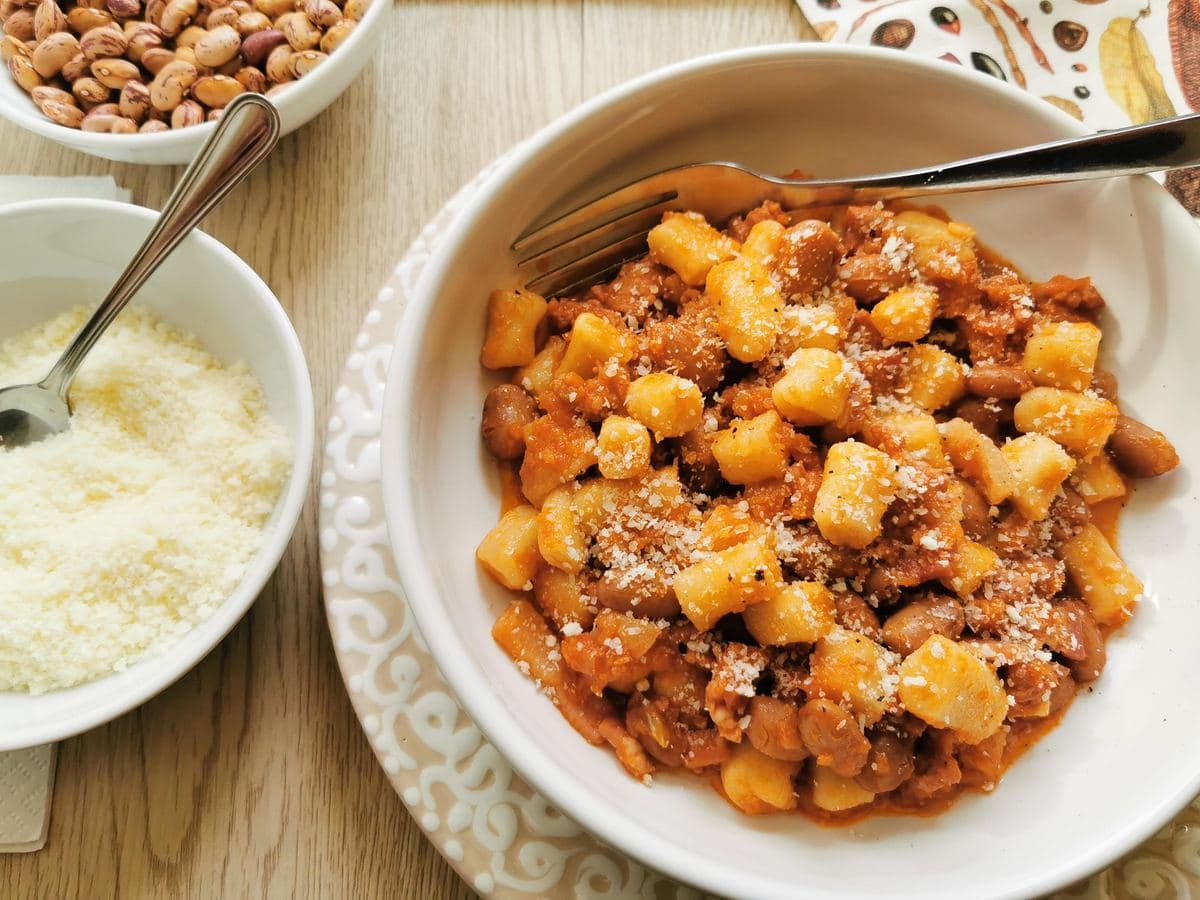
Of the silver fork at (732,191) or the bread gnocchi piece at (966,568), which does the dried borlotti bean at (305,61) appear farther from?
the bread gnocchi piece at (966,568)

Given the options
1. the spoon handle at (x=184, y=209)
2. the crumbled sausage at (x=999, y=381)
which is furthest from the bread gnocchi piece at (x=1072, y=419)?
the spoon handle at (x=184, y=209)

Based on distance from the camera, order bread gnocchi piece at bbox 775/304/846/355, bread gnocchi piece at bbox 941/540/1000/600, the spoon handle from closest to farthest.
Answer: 1. bread gnocchi piece at bbox 941/540/1000/600
2. bread gnocchi piece at bbox 775/304/846/355
3. the spoon handle

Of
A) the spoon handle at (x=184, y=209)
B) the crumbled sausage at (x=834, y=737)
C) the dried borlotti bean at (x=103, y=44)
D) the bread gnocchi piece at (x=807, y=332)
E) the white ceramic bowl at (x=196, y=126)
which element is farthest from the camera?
the dried borlotti bean at (x=103, y=44)

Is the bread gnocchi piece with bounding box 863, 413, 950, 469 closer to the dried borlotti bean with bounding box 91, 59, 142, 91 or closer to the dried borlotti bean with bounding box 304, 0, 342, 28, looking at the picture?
the dried borlotti bean with bounding box 304, 0, 342, 28

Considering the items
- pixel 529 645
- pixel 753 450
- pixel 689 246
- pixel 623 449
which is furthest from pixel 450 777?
pixel 689 246

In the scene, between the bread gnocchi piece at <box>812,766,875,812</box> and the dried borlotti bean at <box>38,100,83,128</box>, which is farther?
the dried borlotti bean at <box>38,100,83,128</box>

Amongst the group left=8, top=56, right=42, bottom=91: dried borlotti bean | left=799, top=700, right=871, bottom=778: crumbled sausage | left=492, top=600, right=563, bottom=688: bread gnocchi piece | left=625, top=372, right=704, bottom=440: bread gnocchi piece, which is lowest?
left=492, top=600, right=563, bottom=688: bread gnocchi piece

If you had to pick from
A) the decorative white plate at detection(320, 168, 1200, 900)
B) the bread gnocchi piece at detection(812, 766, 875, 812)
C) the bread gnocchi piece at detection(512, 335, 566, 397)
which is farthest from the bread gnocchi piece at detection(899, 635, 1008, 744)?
the bread gnocchi piece at detection(512, 335, 566, 397)
